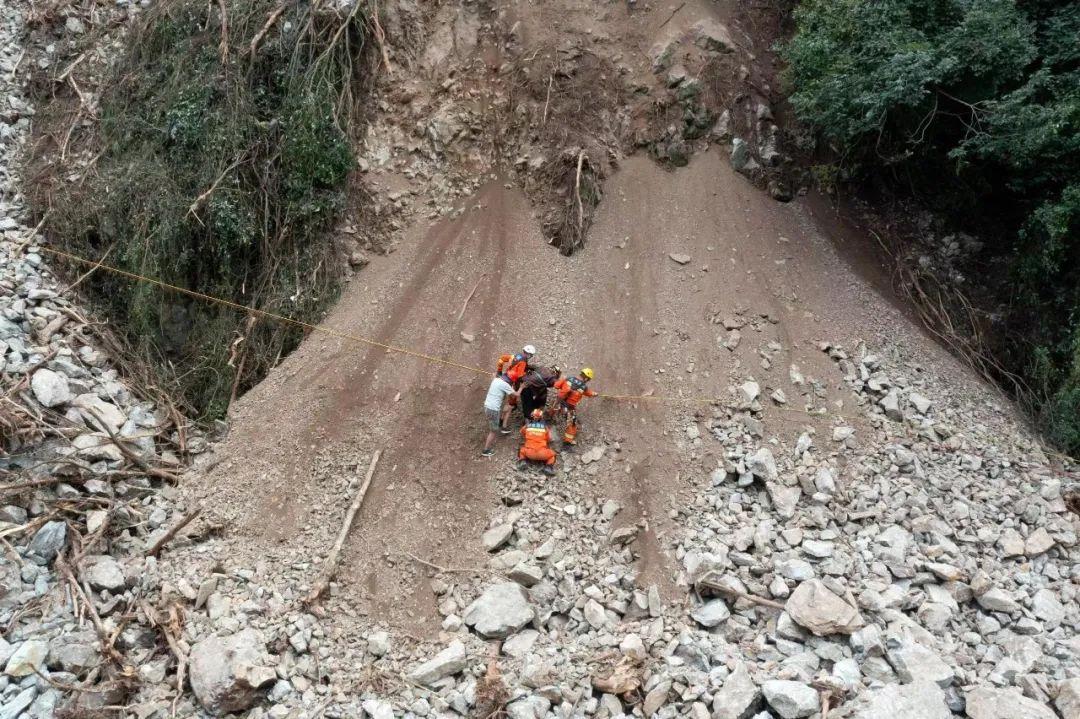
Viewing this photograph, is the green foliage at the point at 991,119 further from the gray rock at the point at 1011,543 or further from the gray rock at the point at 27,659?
the gray rock at the point at 27,659

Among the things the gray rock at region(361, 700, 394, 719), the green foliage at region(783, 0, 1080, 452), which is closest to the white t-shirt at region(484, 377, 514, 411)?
the gray rock at region(361, 700, 394, 719)

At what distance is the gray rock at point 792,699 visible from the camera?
18.7 feet

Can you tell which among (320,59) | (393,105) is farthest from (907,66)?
(320,59)

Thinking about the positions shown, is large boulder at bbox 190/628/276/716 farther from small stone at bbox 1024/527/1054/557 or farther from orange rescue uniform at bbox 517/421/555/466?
small stone at bbox 1024/527/1054/557

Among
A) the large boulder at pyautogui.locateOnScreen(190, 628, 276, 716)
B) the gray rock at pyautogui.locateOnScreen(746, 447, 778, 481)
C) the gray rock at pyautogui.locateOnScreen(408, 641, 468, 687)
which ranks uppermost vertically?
the gray rock at pyautogui.locateOnScreen(746, 447, 778, 481)

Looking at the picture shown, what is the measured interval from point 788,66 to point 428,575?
8.67 meters

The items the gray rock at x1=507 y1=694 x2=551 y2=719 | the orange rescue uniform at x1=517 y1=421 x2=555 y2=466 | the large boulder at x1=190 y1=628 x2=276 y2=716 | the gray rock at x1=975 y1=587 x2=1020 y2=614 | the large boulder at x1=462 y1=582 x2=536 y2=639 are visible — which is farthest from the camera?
the orange rescue uniform at x1=517 y1=421 x2=555 y2=466

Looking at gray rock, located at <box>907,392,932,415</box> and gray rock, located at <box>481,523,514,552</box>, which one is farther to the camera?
gray rock, located at <box>907,392,932,415</box>

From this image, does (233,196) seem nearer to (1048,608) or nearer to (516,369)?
(516,369)

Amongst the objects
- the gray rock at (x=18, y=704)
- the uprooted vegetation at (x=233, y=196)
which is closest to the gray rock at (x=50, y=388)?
the uprooted vegetation at (x=233, y=196)

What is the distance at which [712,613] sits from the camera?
667 cm

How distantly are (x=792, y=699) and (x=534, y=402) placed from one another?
3869 millimetres

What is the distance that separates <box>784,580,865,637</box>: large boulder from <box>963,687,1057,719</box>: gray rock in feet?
3.12

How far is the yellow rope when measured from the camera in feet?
28.1
